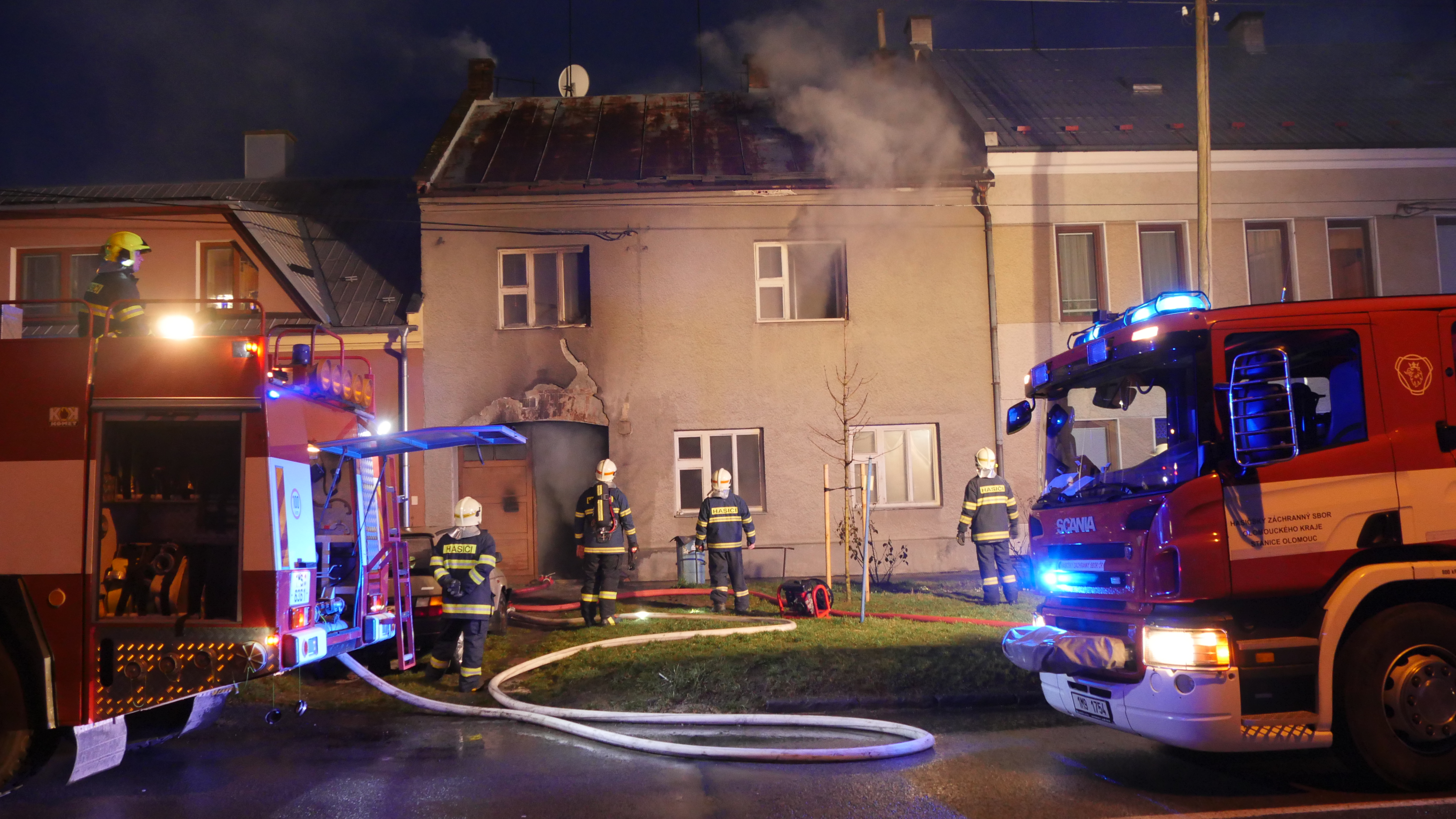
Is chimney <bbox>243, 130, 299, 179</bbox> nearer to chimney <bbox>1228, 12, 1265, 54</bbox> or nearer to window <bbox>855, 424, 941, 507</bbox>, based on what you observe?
window <bbox>855, 424, 941, 507</bbox>

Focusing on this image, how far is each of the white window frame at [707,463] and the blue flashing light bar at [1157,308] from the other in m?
9.60

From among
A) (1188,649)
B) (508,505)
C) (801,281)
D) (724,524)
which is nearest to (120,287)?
(724,524)

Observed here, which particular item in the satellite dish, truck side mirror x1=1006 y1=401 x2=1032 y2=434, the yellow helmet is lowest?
truck side mirror x1=1006 y1=401 x2=1032 y2=434

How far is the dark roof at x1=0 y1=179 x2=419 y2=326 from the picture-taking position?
15.6 meters

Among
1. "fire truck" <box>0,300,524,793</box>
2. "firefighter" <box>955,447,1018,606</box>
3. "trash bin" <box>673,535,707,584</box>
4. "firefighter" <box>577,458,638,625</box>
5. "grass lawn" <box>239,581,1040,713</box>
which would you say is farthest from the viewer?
"trash bin" <box>673,535,707,584</box>

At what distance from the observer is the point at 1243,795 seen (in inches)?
191

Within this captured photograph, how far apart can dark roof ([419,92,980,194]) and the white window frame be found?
3976mm

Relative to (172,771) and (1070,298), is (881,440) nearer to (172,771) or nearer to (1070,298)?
(1070,298)

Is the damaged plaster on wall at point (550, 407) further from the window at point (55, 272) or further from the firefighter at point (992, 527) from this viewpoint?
the window at point (55, 272)

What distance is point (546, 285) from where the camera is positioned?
15398 mm

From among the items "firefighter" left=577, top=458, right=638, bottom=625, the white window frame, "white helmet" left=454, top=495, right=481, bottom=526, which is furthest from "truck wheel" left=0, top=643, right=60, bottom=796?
the white window frame

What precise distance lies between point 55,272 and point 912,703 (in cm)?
1622

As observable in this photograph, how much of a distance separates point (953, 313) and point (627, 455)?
5799 mm

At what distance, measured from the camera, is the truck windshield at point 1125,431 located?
16.1ft
